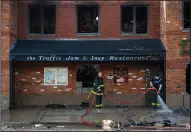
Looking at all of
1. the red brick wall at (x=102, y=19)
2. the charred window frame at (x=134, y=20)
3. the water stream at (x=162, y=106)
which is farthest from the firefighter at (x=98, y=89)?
the charred window frame at (x=134, y=20)

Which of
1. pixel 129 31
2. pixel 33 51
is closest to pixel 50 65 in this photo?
pixel 33 51

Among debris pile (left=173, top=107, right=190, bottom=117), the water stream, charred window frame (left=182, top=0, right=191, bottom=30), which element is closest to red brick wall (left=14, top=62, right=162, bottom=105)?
the water stream

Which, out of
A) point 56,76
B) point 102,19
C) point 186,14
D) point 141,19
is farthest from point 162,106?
point 56,76

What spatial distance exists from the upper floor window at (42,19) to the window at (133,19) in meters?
3.66

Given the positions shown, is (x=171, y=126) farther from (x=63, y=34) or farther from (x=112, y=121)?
(x=63, y=34)

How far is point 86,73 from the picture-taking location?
17.5m

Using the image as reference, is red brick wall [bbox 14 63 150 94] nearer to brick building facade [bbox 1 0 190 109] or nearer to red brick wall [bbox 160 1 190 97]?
brick building facade [bbox 1 0 190 109]

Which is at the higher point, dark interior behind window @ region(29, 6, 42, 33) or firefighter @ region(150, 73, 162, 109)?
dark interior behind window @ region(29, 6, 42, 33)

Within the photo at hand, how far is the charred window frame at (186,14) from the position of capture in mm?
16156

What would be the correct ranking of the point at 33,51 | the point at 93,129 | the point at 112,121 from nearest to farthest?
the point at 93,129 < the point at 112,121 < the point at 33,51

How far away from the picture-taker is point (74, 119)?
13.1 metres

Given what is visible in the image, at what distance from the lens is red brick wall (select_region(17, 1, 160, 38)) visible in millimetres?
17500

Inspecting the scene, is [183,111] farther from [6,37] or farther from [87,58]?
[6,37]

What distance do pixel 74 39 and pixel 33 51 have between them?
2351 mm
